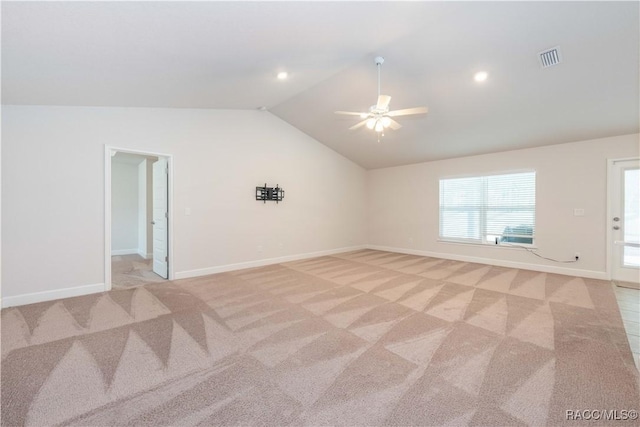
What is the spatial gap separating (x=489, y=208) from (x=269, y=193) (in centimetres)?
469

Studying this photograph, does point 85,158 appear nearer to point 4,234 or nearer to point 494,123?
point 4,234

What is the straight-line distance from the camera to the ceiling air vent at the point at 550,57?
9.85 feet

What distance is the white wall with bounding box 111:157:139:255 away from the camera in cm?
733

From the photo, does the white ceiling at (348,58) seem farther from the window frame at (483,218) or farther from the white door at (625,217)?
the window frame at (483,218)

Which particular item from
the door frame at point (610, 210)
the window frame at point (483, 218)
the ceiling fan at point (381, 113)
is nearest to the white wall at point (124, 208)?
the ceiling fan at point (381, 113)

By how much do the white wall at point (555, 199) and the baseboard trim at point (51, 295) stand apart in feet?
21.2

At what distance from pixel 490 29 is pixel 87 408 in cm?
461

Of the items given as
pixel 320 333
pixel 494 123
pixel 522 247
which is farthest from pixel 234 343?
pixel 522 247

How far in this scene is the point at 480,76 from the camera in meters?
3.58

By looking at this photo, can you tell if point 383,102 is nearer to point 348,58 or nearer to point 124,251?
point 348,58

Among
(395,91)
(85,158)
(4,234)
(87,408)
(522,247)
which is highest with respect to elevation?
(395,91)

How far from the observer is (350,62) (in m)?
3.60

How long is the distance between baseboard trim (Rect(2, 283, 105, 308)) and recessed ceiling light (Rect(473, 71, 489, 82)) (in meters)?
5.92

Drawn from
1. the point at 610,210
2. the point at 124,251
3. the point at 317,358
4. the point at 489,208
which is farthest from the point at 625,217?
the point at 124,251
